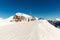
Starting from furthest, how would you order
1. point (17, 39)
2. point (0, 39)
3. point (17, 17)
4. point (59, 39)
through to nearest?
point (17, 17)
point (59, 39)
point (17, 39)
point (0, 39)

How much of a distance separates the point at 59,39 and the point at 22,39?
160 inches

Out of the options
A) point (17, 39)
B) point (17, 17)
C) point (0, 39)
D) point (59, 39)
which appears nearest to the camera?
point (0, 39)

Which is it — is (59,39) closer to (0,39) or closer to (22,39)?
(22,39)

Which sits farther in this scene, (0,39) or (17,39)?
(17,39)

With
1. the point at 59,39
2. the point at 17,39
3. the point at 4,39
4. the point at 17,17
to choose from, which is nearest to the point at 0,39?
the point at 4,39

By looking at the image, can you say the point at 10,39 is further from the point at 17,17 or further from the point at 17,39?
the point at 17,17

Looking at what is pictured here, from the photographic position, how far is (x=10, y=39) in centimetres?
706

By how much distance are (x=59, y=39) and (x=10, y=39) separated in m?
5.02

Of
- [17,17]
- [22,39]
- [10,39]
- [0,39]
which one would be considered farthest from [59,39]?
[17,17]

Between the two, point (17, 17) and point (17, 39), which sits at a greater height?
point (17, 17)

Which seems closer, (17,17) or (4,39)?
(4,39)

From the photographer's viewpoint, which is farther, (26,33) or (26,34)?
(26,33)

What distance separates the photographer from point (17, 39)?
731 centimetres

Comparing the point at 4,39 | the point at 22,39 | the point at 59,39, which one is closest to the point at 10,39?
the point at 4,39
